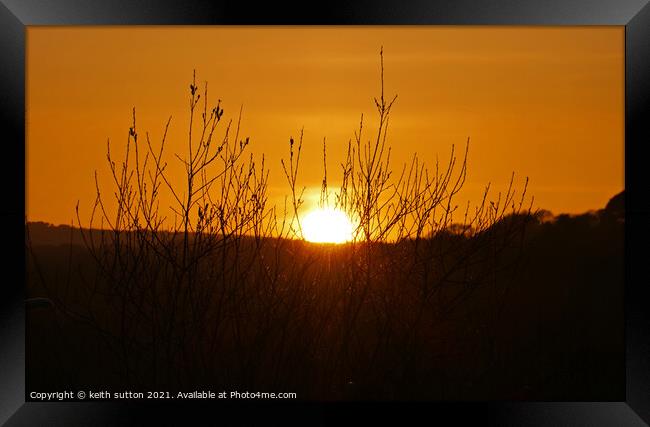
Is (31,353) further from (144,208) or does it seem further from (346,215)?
(346,215)

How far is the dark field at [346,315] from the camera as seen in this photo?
121 inches

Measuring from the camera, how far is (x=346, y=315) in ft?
10.5

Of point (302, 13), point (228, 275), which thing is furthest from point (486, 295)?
point (302, 13)

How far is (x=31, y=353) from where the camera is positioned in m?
2.95

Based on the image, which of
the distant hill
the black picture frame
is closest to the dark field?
the distant hill

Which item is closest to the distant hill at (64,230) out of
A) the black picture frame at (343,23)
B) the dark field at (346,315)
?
the dark field at (346,315)

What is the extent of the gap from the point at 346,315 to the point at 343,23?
44.5 inches

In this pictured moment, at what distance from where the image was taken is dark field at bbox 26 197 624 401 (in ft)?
10.1

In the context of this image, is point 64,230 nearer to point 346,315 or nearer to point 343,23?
point 346,315

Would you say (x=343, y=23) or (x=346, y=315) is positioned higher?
(x=343, y=23)

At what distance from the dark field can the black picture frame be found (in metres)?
0.20

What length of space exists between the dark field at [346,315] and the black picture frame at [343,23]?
20cm

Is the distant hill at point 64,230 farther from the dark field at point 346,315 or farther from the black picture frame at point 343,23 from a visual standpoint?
the black picture frame at point 343,23

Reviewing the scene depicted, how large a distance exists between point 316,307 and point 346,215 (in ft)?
1.25
